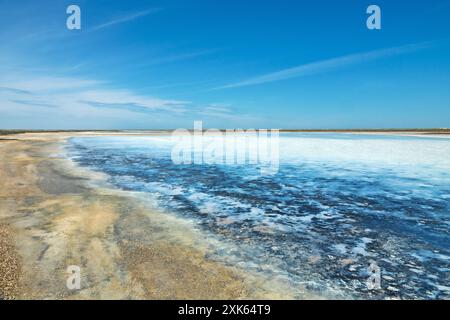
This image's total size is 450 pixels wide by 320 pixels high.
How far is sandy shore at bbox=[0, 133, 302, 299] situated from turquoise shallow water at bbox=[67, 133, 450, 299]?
0.51 meters

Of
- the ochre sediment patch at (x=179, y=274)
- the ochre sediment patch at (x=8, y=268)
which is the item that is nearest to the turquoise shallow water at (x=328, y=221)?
the ochre sediment patch at (x=179, y=274)

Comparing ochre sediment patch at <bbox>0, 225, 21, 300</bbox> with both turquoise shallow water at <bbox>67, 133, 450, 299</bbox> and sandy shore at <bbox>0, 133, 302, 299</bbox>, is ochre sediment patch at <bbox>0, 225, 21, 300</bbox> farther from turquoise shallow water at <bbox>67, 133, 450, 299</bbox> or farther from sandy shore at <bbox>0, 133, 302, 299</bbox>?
turquoise shallow water at <bbox>67, 133, 450, 299</bbox>

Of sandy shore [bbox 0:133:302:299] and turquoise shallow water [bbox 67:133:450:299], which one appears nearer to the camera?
sandy shore [bbox 0:133:302:299]

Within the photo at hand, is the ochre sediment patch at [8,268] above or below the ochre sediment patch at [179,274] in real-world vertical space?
above

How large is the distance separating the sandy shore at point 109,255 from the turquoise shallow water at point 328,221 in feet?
1.67

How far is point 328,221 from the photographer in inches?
248

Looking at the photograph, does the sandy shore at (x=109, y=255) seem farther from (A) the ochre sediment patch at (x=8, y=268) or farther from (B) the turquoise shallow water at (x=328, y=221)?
(B) the turquoise shallow water at (x=328, y=221)

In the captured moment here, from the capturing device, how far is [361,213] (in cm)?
684

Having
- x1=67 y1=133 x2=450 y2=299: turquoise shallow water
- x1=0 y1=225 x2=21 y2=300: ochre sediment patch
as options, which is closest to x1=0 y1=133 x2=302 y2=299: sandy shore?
x1=0 y1=225 x2=21 y2=300: ochre sediment patch

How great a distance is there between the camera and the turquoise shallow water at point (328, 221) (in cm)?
408

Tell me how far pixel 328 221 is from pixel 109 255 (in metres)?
4.10

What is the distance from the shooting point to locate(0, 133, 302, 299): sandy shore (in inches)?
142
